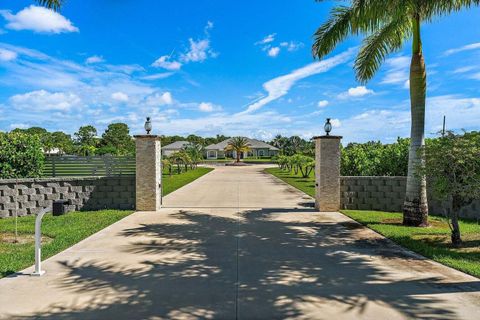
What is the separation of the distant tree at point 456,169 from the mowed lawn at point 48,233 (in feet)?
25.6

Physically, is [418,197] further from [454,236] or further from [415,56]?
[415,56]

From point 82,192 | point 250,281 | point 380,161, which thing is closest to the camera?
point 250,281

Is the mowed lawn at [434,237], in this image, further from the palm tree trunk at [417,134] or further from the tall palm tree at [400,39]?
the tall palm tree at [400,39]

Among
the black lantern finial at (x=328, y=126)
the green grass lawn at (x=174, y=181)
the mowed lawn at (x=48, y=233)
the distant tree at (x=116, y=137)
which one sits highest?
the distant tree at (x=116, y=137)

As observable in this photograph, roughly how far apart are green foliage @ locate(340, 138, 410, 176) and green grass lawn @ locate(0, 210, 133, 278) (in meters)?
9.75

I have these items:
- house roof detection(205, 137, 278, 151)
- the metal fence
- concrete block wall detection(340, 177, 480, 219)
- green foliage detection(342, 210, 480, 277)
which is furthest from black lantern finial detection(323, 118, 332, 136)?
house roof detection(205, 137, 278, 151)

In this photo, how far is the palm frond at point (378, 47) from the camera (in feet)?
34.8

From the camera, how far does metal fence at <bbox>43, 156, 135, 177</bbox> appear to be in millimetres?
11820

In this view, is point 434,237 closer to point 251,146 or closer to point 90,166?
point 90,166

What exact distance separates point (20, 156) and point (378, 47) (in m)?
12.0

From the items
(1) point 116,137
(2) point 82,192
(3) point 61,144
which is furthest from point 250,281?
(1) point 116,137

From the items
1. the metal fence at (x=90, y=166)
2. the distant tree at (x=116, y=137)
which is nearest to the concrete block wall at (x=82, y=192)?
the metal fence at (x=90, y=166)

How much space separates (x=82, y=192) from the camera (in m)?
11.8

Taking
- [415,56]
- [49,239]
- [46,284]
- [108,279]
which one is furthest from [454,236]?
[49,239]
